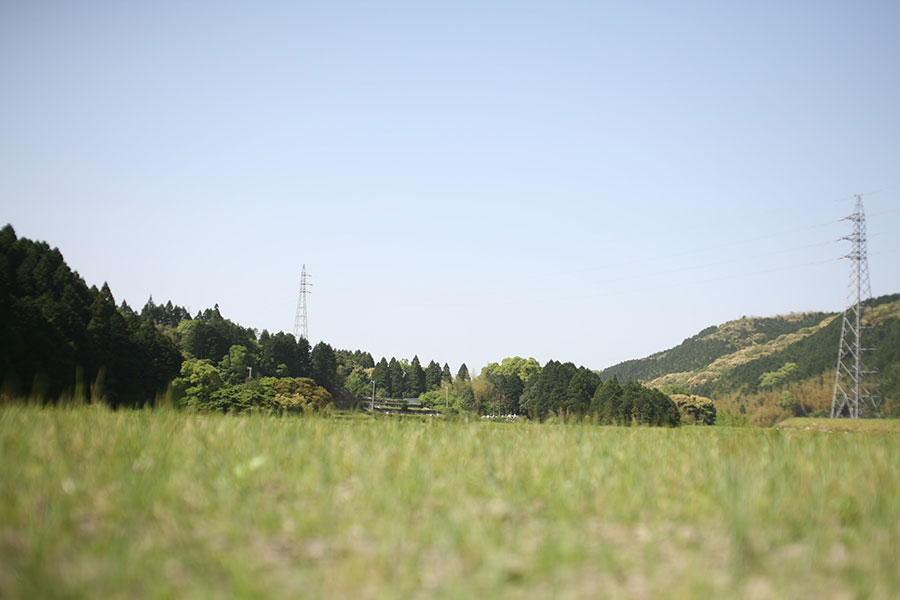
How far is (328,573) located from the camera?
387 centimetres

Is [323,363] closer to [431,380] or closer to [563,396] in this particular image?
[563,396]

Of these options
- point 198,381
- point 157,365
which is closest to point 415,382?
point 198,381

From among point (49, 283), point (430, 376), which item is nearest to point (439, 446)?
point (49, 283)

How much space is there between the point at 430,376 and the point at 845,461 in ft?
621

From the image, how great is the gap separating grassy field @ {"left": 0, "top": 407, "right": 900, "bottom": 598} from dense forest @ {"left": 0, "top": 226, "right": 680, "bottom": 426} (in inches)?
120

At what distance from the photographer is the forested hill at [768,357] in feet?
313

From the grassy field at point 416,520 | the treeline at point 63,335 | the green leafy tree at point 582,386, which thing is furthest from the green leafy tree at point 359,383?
the grassy field at point 416,520

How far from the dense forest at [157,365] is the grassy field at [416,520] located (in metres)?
3.05

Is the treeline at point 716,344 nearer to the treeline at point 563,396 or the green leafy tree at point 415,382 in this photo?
the treeline at point 563,396

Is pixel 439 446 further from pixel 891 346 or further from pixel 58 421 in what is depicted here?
pixel 891 346

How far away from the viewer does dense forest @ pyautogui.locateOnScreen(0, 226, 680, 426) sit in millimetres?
37659

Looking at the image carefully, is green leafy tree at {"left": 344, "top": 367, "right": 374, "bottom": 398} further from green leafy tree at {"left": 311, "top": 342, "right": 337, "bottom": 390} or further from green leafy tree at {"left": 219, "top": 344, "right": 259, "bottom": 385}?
green leafy tree at {"left": 219, "top": 344, "right": 259, "bottom": 385}

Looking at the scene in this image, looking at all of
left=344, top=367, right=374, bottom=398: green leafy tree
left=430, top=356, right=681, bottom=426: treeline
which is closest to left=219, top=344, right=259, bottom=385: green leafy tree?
left=430, top=356, right=681, bottom=426: treeline

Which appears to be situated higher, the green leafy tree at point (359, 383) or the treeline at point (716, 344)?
the treeline at point (716, 344)
